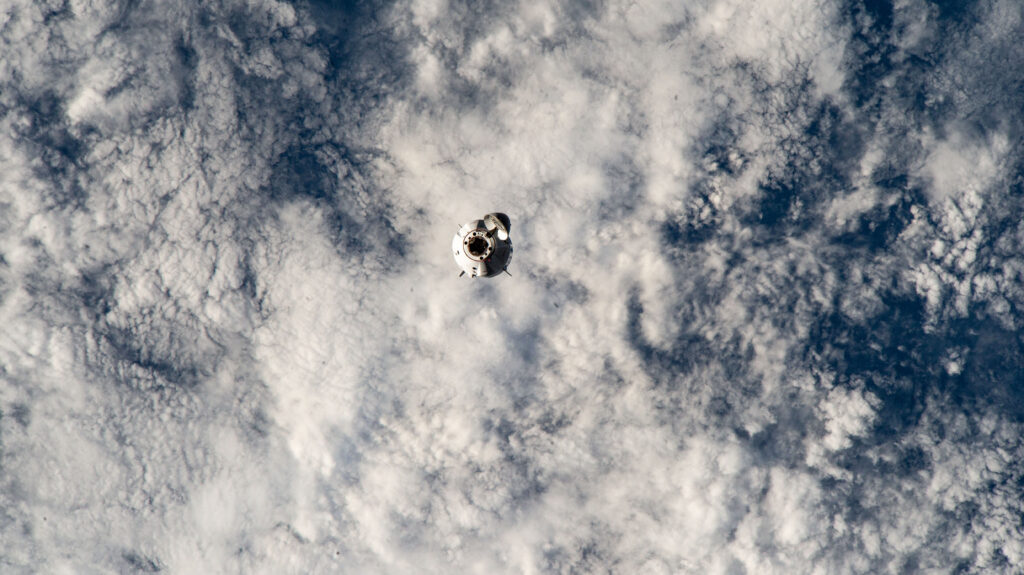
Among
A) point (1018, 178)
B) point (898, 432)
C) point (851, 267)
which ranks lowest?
point (898, 432)

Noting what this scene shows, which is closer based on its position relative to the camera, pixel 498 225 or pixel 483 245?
pixel 483 245

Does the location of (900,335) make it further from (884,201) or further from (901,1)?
(901,1)

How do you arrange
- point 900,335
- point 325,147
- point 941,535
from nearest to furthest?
point 325,147
point 941,535
point 900,335

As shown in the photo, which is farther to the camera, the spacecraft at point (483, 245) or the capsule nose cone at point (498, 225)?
the capsule nose cone at point (498, 225)

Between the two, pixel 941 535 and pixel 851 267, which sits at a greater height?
pixel 851 267

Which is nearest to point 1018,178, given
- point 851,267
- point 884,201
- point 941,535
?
point 884,201

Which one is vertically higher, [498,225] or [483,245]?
[498,225]

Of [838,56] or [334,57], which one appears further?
[838,56]

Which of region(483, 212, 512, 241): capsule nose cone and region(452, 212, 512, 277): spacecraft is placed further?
region(483, 212, 512, 241): capsule nose cone
